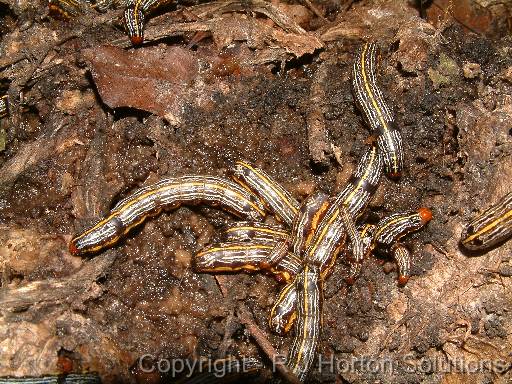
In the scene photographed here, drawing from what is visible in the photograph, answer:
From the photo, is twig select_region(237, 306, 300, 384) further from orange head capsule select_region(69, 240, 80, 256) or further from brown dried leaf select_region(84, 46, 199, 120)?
brown dried leaf select_region(84, 46, 199, 120)

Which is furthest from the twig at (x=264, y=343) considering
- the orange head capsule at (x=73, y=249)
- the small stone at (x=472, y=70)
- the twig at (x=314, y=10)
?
the twig at (x=314, y=10)

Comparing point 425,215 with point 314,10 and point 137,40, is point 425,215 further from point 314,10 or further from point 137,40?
point 137,40

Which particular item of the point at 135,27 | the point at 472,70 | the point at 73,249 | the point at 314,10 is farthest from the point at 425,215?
the point at 135,27

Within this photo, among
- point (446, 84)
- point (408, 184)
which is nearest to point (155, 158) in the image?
point (408, 184)

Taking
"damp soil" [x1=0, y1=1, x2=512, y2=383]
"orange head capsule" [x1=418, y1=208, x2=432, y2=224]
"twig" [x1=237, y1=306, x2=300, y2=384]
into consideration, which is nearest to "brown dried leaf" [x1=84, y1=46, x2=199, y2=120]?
"damp soil" [x1=0, y1=1, x2=512, y2=383]

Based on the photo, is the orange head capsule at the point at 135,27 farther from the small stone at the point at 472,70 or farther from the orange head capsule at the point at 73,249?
the small stone at the point at 472,70

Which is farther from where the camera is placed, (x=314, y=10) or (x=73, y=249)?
(x=314, y=10)

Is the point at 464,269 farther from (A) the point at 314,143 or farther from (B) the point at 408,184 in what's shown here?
(A) the point at 314,143

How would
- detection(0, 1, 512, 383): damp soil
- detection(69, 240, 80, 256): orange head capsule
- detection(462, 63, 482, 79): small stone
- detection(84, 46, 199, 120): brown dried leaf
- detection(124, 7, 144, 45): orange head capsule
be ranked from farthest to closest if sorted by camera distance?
detection(124, 7, 144, 45): orange head capsule < detection(84, 46, 199, 120): brown dried leaf < detection(462, 63, 482, 79): small stone < detection(69, 240, 80, 256): orange head capsule < detection(0, 1, 512, 383): damp soil
